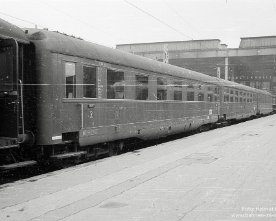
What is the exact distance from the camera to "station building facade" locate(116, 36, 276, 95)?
184ft

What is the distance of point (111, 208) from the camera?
17.6 ft

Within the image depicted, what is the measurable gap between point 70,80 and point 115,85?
2.10 m

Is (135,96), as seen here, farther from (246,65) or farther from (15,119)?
(246,65)

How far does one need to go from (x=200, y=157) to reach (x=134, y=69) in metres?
3.55

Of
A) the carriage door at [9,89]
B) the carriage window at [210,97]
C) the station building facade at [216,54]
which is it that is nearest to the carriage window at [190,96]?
the carriage window at [210,97]

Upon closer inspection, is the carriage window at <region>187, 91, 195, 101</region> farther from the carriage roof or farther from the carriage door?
the carriage door

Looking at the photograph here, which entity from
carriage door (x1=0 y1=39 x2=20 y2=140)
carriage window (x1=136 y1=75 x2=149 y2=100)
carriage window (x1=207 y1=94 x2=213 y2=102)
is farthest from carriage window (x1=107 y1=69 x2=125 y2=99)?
carriage window (x1=207 y1=94 x2=213 y2=102)

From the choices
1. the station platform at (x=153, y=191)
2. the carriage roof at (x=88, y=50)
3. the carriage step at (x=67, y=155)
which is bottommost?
the station platform at (x=153, y=191)

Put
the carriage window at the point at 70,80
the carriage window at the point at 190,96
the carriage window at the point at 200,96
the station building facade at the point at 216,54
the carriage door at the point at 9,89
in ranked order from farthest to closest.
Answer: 1. the station building facade at the point at 216,54
2. the carriage window at the point at 200,96
3. the carriage window at the point at 190,96
4. the carriage window at the point at 70,80
5. the carriage door at the point at 9,89

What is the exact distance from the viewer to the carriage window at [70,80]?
916 cm

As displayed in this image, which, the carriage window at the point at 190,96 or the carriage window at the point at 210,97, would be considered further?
the carriage window at the point at 210,97

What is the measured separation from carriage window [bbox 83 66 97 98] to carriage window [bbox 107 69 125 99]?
0.75m

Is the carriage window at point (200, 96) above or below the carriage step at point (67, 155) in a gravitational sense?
above

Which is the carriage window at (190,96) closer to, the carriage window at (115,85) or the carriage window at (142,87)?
the carriage window at (142,87)
